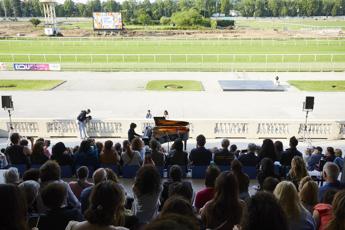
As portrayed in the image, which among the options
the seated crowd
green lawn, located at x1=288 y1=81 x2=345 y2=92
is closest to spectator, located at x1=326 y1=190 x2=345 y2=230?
the seated crowd

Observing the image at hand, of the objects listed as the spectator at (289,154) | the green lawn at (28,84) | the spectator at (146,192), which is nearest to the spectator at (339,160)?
the spectator at (289,154)

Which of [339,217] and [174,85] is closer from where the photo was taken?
[339,217]

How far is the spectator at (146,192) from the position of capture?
15.3ft

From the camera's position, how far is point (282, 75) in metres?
35.3

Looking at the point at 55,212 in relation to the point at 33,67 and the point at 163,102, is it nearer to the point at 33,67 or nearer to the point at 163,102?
the point at 163,102

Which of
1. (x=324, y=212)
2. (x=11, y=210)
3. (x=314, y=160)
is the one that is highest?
(x=11, y=210)

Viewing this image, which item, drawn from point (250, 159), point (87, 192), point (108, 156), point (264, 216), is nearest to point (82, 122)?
point (108, 156)

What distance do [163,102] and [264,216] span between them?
21945 mm

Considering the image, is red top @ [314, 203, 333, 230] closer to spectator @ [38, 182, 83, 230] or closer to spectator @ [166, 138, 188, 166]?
spectator @ [38, 182, 83, 230]

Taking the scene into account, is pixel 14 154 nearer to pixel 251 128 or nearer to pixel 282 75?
pixel 251 128

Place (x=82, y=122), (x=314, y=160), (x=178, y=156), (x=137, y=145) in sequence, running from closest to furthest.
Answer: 1. (x=178, y=156)
2. (x=137, y=145)
3. (x=314, y=160)
4. (x=82, y=122)

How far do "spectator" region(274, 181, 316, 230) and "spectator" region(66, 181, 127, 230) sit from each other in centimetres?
184

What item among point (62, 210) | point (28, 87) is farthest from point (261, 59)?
point (62, 210)

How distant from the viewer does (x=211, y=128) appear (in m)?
16.6
